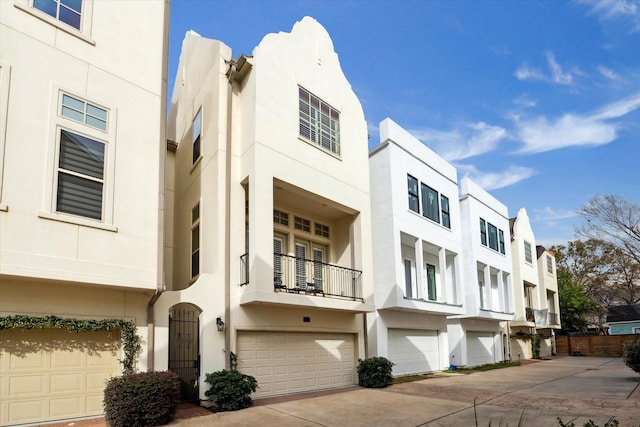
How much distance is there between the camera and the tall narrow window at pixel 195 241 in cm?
1326

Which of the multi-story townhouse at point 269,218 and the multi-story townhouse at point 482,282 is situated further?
the multi-story townhouse at point 482,282

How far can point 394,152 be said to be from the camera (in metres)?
18.3

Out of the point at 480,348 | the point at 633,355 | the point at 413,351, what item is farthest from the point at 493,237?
the point at 633,355

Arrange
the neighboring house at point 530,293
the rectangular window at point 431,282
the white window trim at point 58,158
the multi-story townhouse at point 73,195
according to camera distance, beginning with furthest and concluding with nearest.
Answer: the neighboring house at point 530,293
the rectangular window at point 431,282
the white window trim at point 58,158
the multi-story townhouse at point 73,195

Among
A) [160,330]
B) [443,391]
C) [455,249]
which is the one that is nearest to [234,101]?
[160,330]

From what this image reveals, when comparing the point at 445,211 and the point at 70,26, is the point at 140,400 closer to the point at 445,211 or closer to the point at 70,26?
the point at 70,26

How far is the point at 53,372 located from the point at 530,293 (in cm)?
3166

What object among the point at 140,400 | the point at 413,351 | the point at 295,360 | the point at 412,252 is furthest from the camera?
the point at 412,252

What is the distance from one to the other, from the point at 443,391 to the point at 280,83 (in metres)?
10.3

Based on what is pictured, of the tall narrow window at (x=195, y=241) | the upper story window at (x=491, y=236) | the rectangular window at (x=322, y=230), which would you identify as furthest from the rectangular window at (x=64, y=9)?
the upper story window at (x=491, y=236)

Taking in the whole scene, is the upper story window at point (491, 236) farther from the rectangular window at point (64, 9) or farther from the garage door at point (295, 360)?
the rectangular window at point (64, 9)

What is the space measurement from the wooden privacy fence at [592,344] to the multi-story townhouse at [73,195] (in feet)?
112

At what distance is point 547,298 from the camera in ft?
119

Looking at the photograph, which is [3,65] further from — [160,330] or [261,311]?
[261,311]
